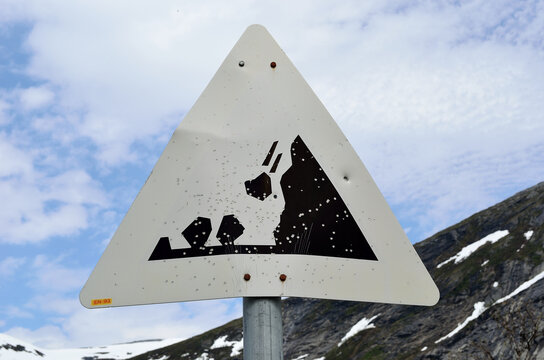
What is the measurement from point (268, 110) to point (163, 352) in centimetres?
14837

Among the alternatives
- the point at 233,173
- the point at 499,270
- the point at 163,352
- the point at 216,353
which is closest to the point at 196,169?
the point at 233,173

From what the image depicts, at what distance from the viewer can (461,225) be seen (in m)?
133

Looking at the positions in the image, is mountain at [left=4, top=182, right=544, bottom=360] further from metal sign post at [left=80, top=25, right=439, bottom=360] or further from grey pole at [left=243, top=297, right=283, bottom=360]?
grey pole at [left=243, top=297, right=283, bottom=360]

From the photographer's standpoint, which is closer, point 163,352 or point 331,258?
point 331,258

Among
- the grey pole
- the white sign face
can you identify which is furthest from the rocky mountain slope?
the grey pole

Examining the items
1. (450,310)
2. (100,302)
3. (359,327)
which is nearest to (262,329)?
(100,302)

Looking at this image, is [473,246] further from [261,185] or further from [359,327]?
[261,185]

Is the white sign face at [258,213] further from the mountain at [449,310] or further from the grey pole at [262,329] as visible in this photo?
the mountain at [449,310]

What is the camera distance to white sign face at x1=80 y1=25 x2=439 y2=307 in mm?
4043

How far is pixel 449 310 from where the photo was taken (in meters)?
102

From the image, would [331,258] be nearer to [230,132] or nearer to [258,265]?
[258,265]

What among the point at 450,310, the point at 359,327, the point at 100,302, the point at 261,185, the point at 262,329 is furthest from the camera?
the point at 359,327

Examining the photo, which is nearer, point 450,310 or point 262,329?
point 262,329

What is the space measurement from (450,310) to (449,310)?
0.19 meters
